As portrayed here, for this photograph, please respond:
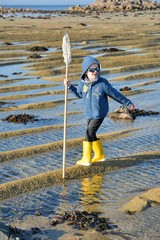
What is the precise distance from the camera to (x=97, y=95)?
6.99 m

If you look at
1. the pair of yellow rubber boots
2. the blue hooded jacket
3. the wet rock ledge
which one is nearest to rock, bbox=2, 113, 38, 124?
the pair of yellow rubber boots

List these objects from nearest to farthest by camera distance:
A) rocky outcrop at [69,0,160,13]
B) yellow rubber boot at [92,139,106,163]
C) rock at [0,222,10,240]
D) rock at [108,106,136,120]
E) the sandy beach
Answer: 1. rock at [0,222,10,240]
2. the sandy beach
3. yellow rubber boot at [92,139,106,163]
4. rock at [108,106,136,120]
5. rocky outcrop at [69,0,160,13]

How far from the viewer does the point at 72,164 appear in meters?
7.28

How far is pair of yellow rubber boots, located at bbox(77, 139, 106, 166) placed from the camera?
281 inches

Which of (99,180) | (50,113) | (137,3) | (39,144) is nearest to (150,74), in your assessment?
(50,113)

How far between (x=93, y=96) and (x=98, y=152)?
765mm

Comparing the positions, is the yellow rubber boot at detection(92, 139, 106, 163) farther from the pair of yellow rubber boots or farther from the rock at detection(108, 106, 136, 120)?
the rock at detection(108, 106, 136, 120)

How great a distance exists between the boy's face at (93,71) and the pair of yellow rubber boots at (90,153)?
85 centimetres

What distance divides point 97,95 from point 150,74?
8619 millimetres

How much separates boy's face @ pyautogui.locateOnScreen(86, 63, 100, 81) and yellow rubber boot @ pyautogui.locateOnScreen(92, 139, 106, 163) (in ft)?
2.79

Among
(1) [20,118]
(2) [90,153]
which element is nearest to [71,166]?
(2) [90,153]

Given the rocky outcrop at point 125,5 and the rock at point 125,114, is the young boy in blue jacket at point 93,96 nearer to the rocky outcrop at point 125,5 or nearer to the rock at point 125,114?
the rock at point 125,114

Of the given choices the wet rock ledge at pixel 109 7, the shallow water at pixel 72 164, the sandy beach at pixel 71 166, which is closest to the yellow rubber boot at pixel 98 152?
the sandy beach at pixel 71 166

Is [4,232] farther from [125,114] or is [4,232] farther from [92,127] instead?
[125,114]
